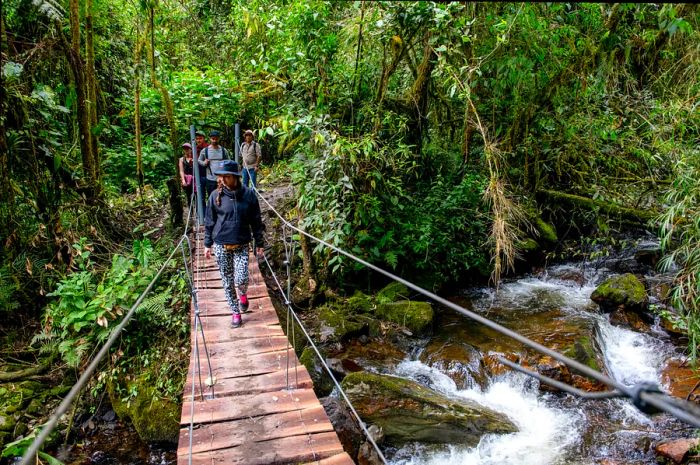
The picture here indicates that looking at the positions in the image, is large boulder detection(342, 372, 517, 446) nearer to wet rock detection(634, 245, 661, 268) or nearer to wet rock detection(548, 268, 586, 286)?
wet rock detection(548, 268, 586, 286)

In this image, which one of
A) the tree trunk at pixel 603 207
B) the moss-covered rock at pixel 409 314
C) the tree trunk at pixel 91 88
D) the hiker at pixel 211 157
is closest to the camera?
the tree trunk at pixel 91 88

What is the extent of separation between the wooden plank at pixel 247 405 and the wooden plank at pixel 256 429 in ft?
0.16

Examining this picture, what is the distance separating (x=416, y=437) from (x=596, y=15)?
549 cm

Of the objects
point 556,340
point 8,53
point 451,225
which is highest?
point 8,53

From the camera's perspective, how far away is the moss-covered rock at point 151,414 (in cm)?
468

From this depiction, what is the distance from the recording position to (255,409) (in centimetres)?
321

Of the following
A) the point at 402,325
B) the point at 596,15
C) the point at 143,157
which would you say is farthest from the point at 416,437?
the point at 143,157

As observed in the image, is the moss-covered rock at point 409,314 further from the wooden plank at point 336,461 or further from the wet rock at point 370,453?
the wooden plank at point 336,461

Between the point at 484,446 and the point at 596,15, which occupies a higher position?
the point at 596,15

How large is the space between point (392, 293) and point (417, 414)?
2.37m

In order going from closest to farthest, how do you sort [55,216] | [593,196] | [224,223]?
[224,223] → [55,216] → [593,196]

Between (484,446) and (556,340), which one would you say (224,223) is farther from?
(556,340)

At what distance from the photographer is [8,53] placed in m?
4.89

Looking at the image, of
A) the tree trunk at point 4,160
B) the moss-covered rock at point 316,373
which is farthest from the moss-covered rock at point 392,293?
the tree trunk at point 4,160
